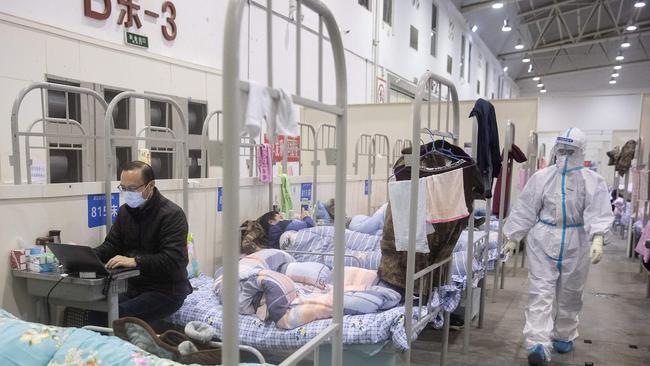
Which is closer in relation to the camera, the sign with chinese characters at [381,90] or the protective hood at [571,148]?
the protective hood at [571,148]

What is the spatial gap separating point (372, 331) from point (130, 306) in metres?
1.31

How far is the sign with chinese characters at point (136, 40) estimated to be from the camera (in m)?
3.80

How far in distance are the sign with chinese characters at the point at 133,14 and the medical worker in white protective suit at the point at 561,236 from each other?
3400 millimetres

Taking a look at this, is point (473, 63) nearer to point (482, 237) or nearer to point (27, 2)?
point (482, 237)

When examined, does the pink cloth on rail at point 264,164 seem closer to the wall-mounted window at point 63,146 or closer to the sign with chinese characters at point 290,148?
the sign with chinese characters at point 290,148

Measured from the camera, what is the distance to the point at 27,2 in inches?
121

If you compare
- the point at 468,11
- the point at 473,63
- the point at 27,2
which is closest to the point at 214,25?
the point at 27,2

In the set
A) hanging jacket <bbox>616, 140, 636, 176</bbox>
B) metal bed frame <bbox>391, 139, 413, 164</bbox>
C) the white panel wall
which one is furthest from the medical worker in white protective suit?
the white panel wall

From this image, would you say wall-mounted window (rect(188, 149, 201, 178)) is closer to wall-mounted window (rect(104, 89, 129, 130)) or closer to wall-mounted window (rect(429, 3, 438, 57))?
wall-mounted window (rect(104, 89, 129, 130))

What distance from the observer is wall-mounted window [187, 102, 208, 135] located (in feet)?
15.0

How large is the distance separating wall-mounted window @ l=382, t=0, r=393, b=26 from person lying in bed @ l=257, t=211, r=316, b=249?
A: 5573mm

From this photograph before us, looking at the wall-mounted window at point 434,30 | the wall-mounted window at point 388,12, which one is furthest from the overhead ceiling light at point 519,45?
the wall-mounted window at point 388,12

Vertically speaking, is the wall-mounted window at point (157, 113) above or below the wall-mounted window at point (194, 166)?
above

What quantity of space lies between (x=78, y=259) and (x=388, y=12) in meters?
7.60
